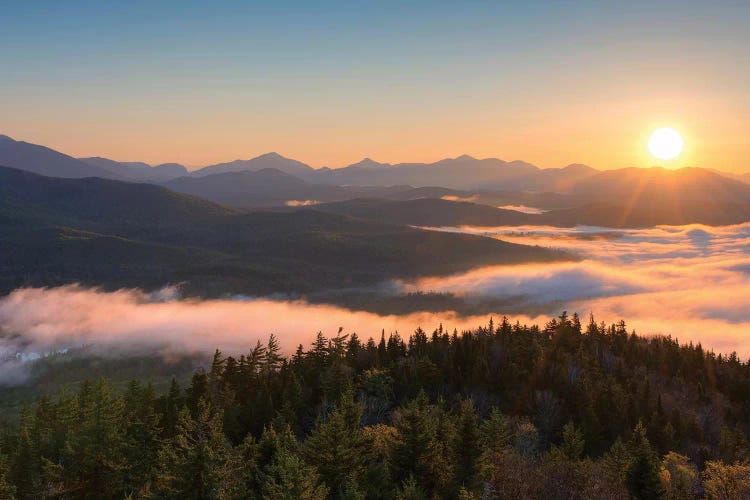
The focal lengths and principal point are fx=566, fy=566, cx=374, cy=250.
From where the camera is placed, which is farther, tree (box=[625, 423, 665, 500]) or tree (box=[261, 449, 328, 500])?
tree (box=[625, 423, 665, 500])

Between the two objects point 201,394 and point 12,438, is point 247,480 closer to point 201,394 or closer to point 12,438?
point 201,394

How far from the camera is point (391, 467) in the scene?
50.4 metres

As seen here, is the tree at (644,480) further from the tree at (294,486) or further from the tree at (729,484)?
the tree at (294,486)

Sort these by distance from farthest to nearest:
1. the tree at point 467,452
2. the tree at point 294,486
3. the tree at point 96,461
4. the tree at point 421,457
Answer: the tree at point 96,461 → the tree at point 421,457 → the tree at point 467,452 → the tree at point 294,486

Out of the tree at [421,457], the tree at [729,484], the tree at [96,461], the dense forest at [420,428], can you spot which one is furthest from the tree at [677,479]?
the tree at [96,461]

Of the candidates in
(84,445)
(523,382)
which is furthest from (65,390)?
(523,382)

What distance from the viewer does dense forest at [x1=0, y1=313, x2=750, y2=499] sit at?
47.3m

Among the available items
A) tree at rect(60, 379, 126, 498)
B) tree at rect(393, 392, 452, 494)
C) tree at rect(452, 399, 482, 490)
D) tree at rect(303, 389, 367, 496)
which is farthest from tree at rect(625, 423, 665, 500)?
tree at rect(60, 379, 126, 498)

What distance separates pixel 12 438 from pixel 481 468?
307 ft

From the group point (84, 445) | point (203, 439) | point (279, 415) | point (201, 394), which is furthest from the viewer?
point (201, 394)

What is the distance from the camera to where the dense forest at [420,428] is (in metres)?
47.3

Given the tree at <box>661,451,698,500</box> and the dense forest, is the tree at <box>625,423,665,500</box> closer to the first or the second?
the dense forest

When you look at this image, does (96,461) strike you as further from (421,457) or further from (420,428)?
(420,428)

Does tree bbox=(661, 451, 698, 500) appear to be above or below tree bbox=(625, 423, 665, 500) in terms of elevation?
below
